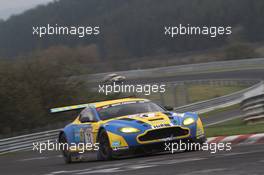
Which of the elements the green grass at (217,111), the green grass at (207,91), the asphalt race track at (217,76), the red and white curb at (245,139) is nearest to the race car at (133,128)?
the red and white curb at (245,139)

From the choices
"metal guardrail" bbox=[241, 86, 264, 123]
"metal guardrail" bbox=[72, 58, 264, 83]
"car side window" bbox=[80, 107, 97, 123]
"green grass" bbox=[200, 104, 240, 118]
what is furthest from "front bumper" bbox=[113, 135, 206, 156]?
"metal guardrail" bbox=[72, 58, 264, 83]

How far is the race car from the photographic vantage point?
1134 centimetres

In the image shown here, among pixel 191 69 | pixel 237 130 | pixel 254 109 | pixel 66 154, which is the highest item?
pixel 191 69

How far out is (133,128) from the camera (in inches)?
447

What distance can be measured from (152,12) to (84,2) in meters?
21.1

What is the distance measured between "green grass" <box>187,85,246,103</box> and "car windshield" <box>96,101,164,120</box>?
89.4 ft

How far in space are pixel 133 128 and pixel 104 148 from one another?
79 centimetres

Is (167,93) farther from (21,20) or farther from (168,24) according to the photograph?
(21,20)

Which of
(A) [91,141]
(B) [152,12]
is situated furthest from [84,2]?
(A) [91,141]

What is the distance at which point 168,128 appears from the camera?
37.2ft

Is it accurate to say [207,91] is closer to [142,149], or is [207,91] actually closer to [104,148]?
[104,148]

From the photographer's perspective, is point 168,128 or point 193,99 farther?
point 193,99

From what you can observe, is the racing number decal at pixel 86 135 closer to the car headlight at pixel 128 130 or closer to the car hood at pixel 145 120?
the car hood at pixel 145 120

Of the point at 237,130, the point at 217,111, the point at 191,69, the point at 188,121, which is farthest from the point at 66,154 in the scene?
the point at 191,69
